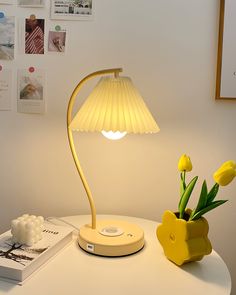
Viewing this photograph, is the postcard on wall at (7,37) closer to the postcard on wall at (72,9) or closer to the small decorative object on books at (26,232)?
the postcard on wall at (72,9)

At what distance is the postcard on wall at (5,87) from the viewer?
1.18 m

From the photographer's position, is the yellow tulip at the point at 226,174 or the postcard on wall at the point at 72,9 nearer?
the yellow tulip at the point at 226,174

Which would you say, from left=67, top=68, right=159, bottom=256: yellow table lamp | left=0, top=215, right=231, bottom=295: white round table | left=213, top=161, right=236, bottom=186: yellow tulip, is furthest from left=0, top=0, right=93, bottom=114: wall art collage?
left=213, top=161, right=236, bottom=186: yellow tulip

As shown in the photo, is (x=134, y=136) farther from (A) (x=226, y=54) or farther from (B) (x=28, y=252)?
(B) (x=28, y=252)

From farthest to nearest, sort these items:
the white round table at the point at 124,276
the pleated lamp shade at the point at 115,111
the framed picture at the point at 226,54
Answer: the framed picture at the point at 226,54
the pleated lamp shade at the point at 115,111
the white round table at the point at 124,276

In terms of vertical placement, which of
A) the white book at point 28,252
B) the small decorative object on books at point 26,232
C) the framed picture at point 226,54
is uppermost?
the framed picture at point 226,54

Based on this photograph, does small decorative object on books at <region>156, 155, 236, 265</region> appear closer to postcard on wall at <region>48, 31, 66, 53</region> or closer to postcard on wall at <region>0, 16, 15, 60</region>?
postcard on wall at <region>48, 31, 66, 53</region>

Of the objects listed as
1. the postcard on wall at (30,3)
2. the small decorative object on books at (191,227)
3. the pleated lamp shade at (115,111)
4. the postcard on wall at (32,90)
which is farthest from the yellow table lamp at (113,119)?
the postcard on wall at (30,3)

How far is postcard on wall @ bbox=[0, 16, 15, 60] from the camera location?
3.81ft

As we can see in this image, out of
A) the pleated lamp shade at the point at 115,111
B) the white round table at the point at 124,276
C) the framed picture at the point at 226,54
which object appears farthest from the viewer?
the framed picture at the point at 226,54

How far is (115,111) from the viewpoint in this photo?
2.81 ft

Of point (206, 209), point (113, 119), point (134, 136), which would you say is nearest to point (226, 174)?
point (206, 209)

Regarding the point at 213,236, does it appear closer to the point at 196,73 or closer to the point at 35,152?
the point at 196,73

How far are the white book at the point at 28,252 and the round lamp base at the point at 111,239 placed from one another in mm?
66
